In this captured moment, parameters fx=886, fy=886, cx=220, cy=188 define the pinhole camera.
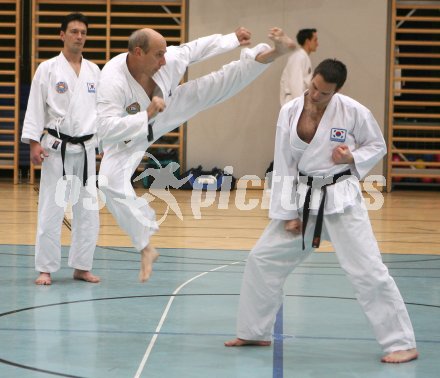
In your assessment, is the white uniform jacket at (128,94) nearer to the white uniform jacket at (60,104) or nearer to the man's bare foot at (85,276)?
the white uniform jacket at (60,104)

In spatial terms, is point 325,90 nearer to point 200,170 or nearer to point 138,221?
point 138,221

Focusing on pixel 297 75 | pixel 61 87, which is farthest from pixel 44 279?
pixel 297 75

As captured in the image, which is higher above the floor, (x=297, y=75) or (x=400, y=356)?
(x=297, y=75)

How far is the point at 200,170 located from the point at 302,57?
2.74 metres

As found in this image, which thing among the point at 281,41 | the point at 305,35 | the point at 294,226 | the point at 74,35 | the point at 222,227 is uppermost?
the point at 305,35

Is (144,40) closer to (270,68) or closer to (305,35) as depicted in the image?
(305,35)

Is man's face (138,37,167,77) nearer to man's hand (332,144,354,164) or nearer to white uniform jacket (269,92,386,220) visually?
white uniform jacket (269,92,386,220)

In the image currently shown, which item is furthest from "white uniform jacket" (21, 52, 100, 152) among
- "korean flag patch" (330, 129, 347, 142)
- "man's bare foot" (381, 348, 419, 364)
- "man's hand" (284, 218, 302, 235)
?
"man's bare foot" (381, 348, 419, 364)

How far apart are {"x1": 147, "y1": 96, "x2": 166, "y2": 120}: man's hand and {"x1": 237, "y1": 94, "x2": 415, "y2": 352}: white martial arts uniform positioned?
0.71m

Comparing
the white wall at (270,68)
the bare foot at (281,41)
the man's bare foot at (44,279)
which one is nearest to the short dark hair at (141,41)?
the bare foot at (281,41)

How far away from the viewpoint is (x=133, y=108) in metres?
5.26

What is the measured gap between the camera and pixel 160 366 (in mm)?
4324

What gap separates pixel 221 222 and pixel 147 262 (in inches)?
200

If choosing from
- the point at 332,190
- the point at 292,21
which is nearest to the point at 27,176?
the point at 292,21
